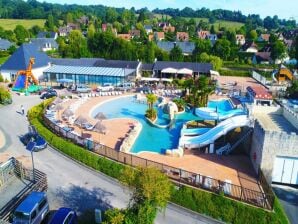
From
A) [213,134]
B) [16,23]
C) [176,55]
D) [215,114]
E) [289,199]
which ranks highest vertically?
[16,23]

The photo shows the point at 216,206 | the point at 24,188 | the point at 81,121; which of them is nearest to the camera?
the point at 216,206

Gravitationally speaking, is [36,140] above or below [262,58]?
below

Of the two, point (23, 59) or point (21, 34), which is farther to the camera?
point (21, 34)

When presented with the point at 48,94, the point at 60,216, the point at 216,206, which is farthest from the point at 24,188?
the point at 48,94

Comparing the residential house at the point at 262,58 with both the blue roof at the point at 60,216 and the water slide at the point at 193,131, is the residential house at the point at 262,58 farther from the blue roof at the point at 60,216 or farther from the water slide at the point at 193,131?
the blue roof at the point at 60,216

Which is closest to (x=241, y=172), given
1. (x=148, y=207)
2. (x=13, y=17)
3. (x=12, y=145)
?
(x=148, y=207)

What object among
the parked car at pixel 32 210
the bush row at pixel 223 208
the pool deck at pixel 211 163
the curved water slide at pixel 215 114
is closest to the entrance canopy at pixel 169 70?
the curved water slide at pixel 215 114

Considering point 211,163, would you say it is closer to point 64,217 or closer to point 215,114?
point 215,114
